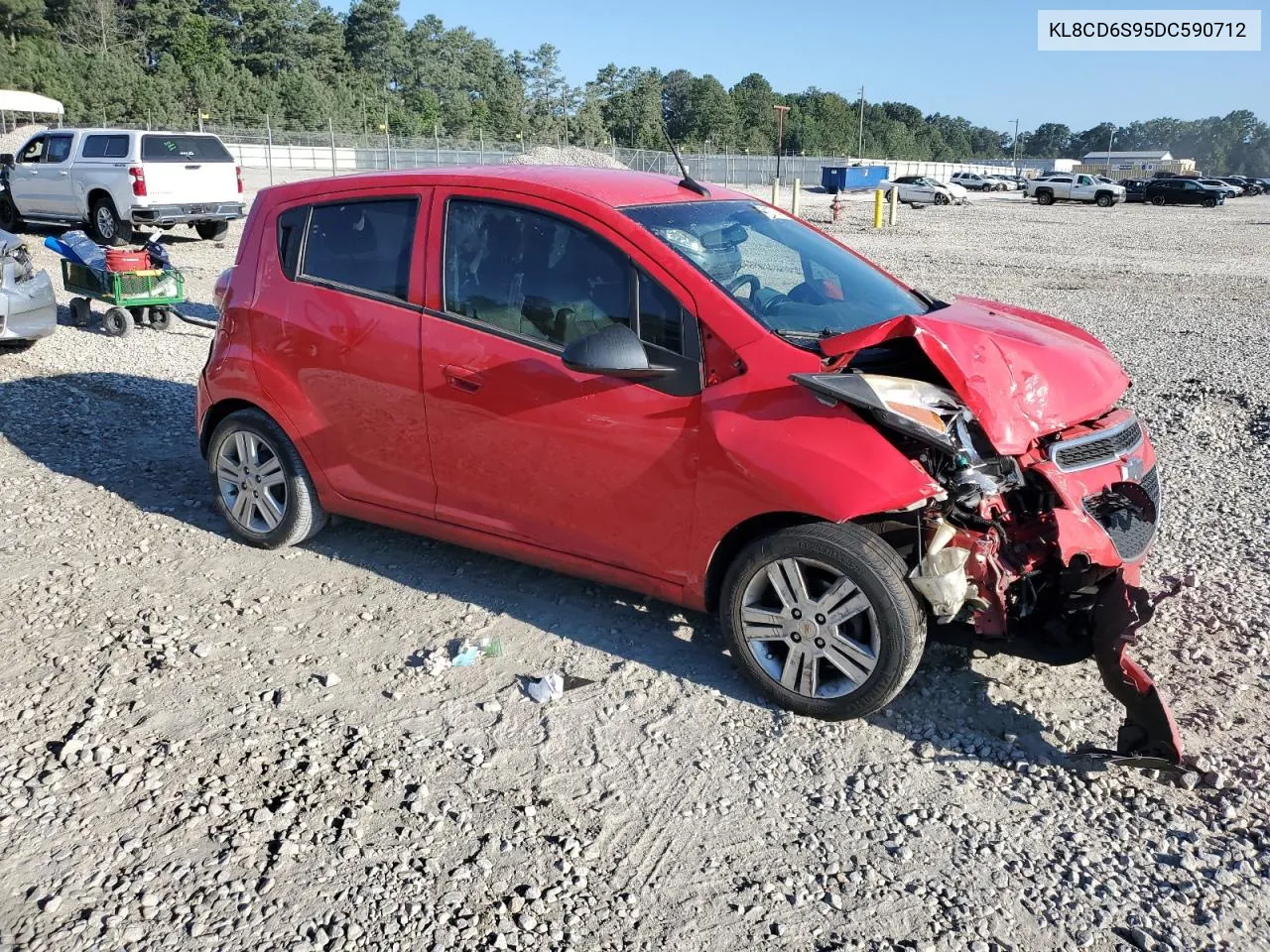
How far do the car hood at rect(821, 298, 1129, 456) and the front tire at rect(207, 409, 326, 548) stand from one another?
2.85 meters

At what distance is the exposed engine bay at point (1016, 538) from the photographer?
348 cm

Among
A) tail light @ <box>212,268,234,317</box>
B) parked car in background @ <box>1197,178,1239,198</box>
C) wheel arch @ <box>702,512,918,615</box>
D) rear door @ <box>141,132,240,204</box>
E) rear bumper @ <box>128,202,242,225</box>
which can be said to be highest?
parked car in background @ <box>1197,178,1239,198</box>

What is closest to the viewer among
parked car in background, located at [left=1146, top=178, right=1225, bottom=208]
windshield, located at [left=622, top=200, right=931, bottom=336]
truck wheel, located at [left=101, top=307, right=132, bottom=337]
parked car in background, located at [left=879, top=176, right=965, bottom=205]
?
windshield, located at [left=622, top=200, right=931, bottom=336]

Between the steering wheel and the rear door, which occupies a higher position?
the rear door

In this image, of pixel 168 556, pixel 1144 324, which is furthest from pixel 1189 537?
pixel 1144 324

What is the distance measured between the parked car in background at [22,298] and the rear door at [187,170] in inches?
368

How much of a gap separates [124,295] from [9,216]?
13.1 meters

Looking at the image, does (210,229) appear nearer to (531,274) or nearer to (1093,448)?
(531,274)

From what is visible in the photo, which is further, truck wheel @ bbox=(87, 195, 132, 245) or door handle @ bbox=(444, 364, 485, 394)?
truck wheel @ bbox=(87, 195, 132, 245)

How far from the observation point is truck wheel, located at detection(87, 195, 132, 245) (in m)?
18.4

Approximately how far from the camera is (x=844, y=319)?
14.2 feet

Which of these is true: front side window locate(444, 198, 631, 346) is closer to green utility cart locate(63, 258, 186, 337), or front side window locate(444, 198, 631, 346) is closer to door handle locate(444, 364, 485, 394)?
door handle locate(444, 364, 485, 394)

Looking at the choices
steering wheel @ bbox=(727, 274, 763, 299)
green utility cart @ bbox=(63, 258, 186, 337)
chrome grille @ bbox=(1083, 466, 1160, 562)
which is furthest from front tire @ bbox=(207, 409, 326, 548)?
green utility cart @ bbox=(63, 258, 186, 337)

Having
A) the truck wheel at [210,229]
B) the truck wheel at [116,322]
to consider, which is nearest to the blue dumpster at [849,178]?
the truck wheel at [210,229]
